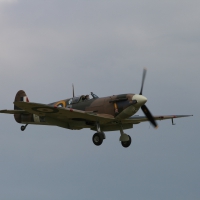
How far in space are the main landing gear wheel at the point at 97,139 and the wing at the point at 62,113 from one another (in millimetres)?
761

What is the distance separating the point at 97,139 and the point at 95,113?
4.00 feet

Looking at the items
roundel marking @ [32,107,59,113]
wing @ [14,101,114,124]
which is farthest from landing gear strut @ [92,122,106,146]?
roundel marking @ [32,107,59,113]

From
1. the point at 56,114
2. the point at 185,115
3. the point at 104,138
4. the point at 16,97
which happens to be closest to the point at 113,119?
the point at 104,138

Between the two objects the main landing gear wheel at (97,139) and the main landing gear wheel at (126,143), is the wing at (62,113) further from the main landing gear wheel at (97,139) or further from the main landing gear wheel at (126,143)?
the main landing gear wheel at (126,143)

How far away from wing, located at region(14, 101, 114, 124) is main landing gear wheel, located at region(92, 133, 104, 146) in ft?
2.50

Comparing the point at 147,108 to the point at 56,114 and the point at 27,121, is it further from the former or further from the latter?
the point at 27,121

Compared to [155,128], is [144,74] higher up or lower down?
higher up

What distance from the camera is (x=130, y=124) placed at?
2920cm

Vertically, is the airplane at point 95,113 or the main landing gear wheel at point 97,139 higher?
the airplane at point 95,113

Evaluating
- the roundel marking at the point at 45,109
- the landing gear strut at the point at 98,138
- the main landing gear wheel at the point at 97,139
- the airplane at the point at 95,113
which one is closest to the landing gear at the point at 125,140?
the airplane at the point at 95,113

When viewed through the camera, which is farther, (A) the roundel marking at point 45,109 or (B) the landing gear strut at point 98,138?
(B) the landing gear strut at point 98,138

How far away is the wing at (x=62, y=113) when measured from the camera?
25.8m

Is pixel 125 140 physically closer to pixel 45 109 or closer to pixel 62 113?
pixel 62 113

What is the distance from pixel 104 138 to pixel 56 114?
8.27 ft
